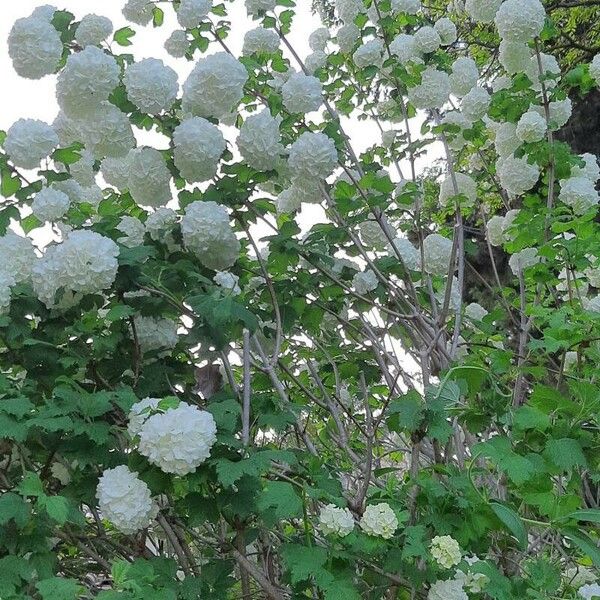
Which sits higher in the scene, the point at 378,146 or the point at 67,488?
the point at 378,146

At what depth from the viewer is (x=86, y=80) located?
2.07 meters

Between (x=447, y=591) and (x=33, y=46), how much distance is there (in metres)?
1.88

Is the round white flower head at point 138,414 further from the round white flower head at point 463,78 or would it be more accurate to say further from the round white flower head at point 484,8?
the round white flower head at point 484,8

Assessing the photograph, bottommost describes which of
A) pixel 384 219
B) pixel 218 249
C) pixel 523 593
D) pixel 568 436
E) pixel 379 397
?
pixel 379 397

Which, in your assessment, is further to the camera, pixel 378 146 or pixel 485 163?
pixel 485 163

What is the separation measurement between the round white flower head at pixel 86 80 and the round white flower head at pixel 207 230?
433 mm

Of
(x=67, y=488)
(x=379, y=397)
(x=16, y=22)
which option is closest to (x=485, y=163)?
(x=379, y=397)

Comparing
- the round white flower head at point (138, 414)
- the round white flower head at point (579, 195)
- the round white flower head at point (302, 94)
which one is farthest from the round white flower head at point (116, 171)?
the round white flower head at point (579, 195)

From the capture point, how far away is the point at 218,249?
2.14 m

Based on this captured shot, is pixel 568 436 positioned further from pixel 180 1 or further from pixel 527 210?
pixel 180 1

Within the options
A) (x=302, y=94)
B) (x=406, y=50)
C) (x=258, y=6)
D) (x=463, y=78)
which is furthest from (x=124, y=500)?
(x=463, y=78)

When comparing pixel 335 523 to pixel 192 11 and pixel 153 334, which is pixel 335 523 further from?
pixel 192 11

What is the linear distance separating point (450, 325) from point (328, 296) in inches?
30.7

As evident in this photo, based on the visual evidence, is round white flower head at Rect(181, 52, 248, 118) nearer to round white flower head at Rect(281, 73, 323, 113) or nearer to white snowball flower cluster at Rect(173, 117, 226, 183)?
white snowball flower cluster at Rect(173, 117, 226, 183)
